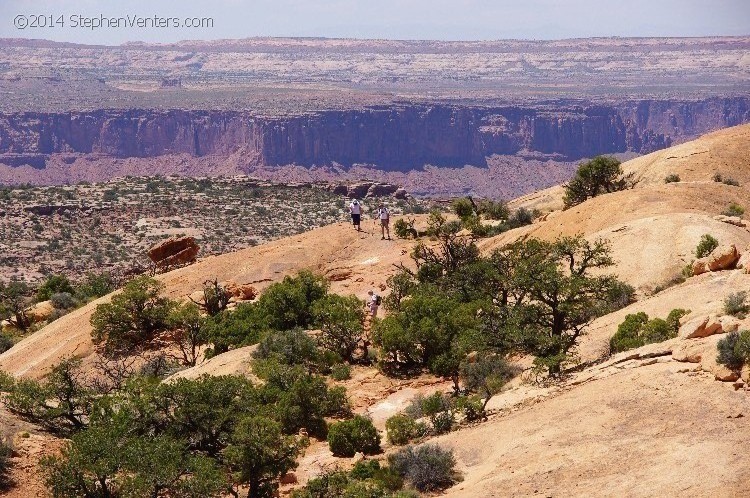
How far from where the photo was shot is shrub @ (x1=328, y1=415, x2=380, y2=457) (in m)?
17.1

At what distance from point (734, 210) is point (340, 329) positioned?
13841 mm

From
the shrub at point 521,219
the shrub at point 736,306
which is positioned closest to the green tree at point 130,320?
the shrub at point 521,219

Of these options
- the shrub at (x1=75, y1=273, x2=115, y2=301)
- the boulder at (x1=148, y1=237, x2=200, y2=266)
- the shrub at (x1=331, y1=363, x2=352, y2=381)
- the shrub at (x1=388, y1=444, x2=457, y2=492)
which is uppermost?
the shrub at (x1=388, y1=444, x2=457, y2=492)

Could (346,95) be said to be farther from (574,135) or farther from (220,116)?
(574,135)

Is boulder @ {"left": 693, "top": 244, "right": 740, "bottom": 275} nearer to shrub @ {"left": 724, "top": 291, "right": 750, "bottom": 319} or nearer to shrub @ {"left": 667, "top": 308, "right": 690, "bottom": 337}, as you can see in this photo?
shrub @ {"left": 667, "top": 308, "right": 690, "bottom": 337}

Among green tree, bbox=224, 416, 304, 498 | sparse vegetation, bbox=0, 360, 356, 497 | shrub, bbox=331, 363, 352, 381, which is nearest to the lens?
sparse vegetation, bbox=0, 360, 356, 497

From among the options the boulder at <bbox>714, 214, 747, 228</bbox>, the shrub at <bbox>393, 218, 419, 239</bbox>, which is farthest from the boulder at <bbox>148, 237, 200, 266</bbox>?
the boulder at <bbox>714, 214, 747, 228</bbox>

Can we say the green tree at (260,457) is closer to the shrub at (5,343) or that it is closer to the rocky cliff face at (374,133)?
the shrub at (5,343)

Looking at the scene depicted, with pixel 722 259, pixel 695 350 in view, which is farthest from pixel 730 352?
pixel 722 259

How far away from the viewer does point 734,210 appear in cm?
3020

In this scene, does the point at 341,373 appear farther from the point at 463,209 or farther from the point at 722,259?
the point at 463,209

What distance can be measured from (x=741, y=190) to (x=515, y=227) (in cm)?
851

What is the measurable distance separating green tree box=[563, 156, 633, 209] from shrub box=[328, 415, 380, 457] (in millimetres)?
22273

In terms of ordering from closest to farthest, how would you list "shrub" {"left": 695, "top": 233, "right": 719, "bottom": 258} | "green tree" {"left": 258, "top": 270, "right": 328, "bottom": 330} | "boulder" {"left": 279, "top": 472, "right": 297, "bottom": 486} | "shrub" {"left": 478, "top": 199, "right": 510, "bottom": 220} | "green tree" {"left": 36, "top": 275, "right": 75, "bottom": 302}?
"boulder" {"left": 279, "top": 472, "right": 297, "bottom": 486}
"shrub" {"left": 695, "top": 233, "right": 719, "bottom": 258}
"green tree" {"left": 258, "top": 270, "right": 328, "bottom": 330}
"shrub" {"left": 478, "top": 199, "right": 510, "bottom": 220}
"green tree" {"left": 36, "top": 275, "right": 75, "bottom": 302}
